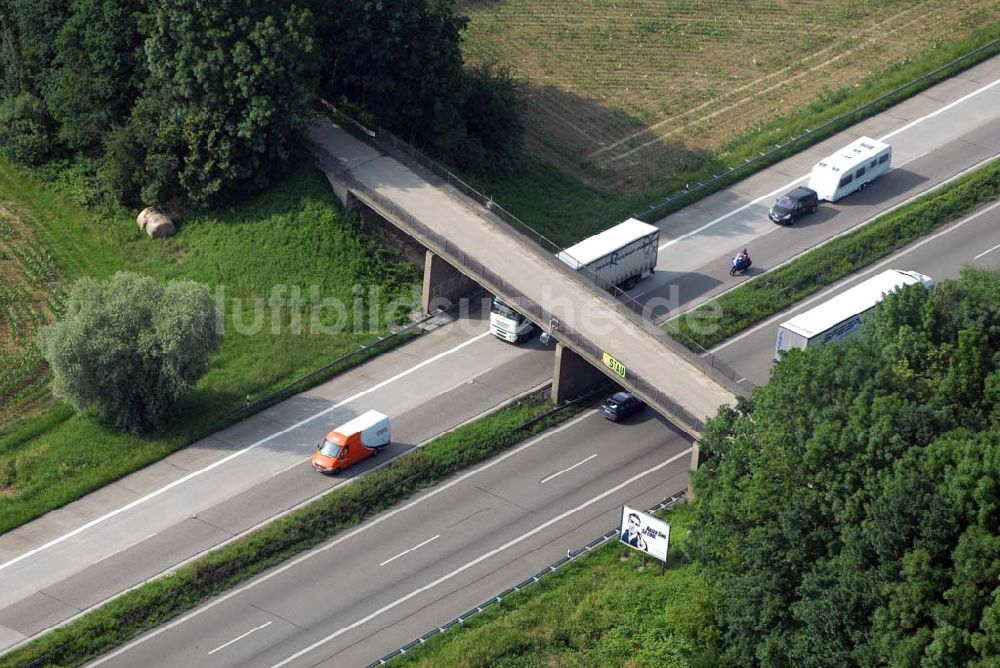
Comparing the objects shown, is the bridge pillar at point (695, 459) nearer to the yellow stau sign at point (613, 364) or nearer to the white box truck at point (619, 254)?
the yellow stau sign at point (613, 364)

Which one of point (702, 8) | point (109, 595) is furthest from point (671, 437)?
point (702, 8)

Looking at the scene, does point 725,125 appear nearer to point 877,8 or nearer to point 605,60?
point 605,60

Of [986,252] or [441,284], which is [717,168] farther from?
[441,284]

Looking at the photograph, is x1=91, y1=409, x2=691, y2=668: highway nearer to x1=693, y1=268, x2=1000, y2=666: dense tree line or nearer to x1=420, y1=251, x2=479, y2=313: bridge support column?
x1=693, y1=268, x2=1000, y2=666: dense tree line

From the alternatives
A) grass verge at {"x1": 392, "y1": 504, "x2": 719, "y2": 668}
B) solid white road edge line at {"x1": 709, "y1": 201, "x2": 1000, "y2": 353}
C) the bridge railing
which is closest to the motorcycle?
solid white road edge line at {"x1": 709, "y1": 201, "x2": 1000, "y2": 353}

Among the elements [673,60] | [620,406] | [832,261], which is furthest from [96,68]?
[832,261]

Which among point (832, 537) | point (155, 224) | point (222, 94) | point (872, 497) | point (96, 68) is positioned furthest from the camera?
point (96, 68)
